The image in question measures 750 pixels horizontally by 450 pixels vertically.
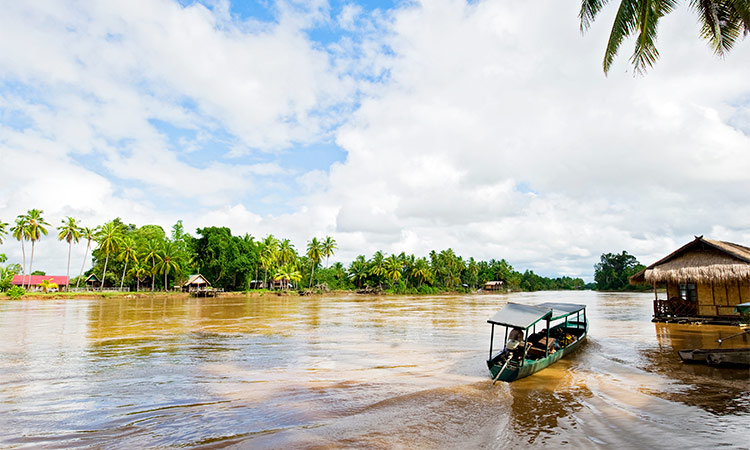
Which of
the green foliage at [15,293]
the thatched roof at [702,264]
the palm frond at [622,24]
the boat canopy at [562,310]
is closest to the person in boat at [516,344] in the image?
the boat canopy at [562,310]

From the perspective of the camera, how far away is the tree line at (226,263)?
1938 inches

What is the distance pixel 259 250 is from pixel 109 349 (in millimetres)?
48959

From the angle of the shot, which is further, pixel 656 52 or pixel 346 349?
pixel 346 349

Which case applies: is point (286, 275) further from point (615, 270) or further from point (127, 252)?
point (615, 270)

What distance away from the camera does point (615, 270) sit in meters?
94.4

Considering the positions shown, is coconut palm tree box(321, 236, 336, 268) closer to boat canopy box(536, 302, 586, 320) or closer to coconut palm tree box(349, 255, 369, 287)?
coconut palm tree box(349, 255, 369, 287)

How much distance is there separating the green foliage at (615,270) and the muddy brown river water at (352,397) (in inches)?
3352

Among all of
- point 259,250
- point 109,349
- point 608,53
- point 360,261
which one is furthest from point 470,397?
point 360,261

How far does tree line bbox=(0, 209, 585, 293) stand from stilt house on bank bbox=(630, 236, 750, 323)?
159 ft

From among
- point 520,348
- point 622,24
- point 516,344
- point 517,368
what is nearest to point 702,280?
point 520,348

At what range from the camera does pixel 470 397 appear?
8.33 m

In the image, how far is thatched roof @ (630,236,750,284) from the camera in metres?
16.8

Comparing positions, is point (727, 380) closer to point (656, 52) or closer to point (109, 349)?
point (656, 52)

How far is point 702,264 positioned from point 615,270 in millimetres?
87333
